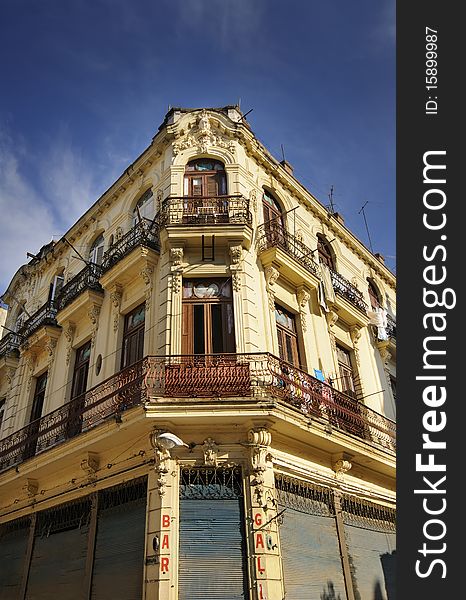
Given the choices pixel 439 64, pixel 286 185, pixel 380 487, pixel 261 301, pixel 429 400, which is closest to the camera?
pixel 429 400

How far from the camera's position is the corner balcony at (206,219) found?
35.6ft

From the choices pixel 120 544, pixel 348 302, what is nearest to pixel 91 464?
pixel 120 544

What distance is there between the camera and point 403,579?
406 centimetres

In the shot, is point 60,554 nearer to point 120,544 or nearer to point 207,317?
point 120,544

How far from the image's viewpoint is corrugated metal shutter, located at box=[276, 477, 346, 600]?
8.31m

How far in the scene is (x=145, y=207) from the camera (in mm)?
13555

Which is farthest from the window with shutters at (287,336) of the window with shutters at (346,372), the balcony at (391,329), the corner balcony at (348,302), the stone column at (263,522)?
the balcony at (391,329)

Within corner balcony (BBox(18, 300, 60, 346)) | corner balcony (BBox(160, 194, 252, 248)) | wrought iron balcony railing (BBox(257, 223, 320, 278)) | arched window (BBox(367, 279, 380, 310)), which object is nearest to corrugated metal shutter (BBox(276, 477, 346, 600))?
corner balcony (BBox(160, 194, 252, 248))

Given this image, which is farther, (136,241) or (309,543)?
(136,241)

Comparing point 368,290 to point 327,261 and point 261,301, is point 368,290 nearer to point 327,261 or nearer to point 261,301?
point 327,261

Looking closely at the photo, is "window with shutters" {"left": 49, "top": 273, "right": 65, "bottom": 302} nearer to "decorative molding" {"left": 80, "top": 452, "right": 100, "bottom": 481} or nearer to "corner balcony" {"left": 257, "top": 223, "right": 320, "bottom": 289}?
"decorative molding" {"left": 80, "top": 452, "right": 100, "bottom": 481}

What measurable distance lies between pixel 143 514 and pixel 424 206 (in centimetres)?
700

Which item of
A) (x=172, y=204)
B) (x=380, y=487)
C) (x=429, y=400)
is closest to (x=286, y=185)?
(x=172, y=204)

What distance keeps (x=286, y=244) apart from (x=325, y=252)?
385 centimetres
